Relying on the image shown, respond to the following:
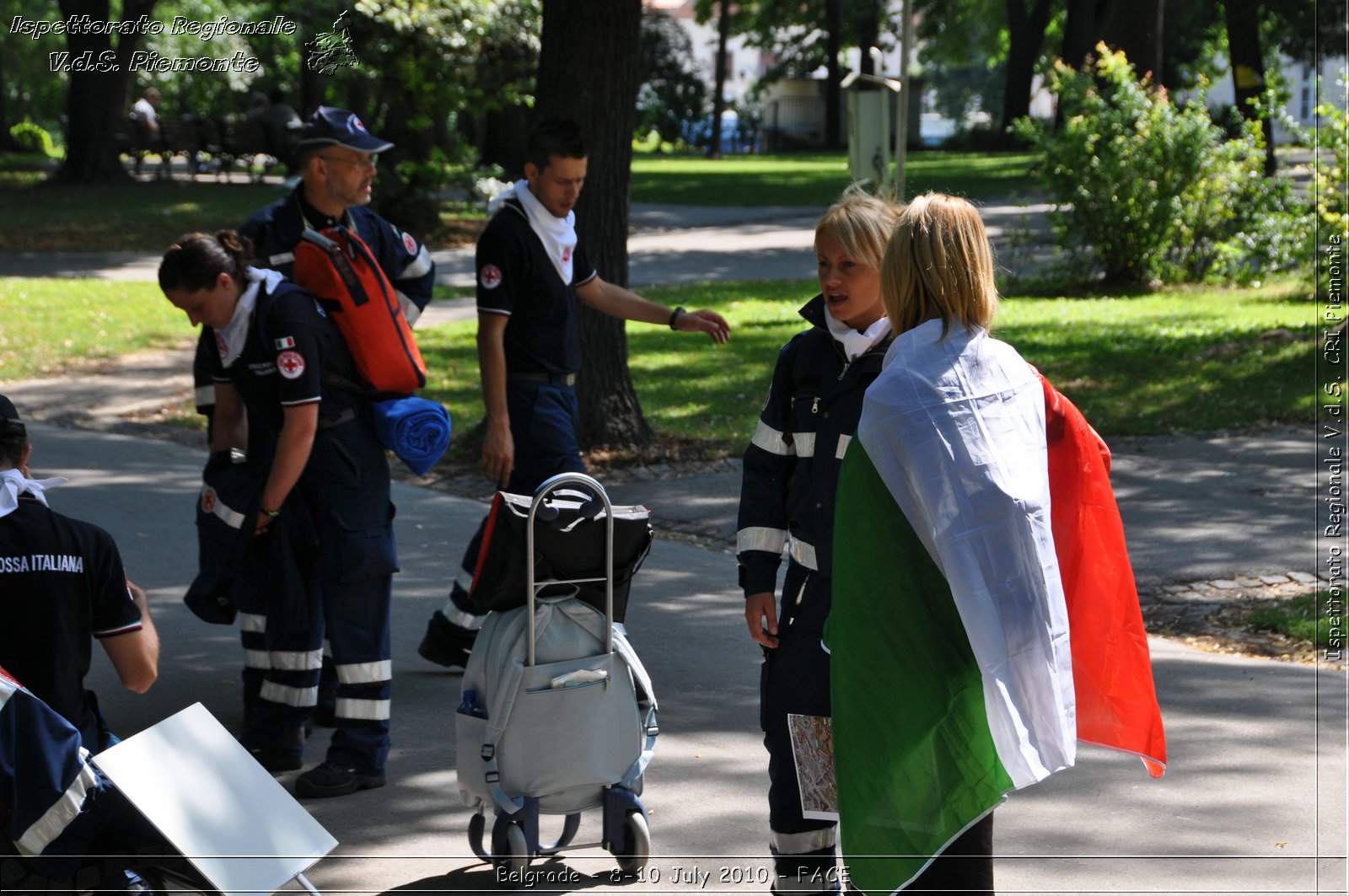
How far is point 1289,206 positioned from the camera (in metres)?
15.4

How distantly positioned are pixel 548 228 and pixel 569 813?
88.9 inches

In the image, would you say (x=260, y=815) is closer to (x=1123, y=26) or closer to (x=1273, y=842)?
(x=1273, y=842)

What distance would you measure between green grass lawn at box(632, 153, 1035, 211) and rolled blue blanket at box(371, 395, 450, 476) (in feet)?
66.4

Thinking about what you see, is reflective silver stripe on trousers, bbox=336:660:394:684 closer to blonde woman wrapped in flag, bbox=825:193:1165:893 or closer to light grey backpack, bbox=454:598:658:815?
light grey backpack, bbox=454:598:658:815

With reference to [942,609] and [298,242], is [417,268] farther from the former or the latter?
[942,609]

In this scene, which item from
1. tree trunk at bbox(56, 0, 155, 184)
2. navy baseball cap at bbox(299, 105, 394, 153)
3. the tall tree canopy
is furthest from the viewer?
the tall tree canopy

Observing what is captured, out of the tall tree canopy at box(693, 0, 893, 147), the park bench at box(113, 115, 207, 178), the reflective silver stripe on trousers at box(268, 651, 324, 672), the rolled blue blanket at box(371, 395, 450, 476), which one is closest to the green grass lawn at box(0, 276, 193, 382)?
the reflective silver stripe on trousers at box(268, 651, 324, 672)

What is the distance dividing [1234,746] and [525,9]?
663 inches

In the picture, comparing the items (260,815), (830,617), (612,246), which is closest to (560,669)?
(260,815)

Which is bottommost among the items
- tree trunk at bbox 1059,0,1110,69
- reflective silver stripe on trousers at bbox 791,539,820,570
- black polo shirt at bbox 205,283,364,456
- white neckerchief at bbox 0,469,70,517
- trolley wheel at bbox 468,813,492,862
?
trolley wheel at bbox 468,813,492,862

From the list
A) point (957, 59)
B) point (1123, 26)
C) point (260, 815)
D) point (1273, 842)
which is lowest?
point (1273, 842)

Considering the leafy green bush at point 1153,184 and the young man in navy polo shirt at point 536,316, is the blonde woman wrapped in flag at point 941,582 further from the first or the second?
the leafy green bush at point 1153,184

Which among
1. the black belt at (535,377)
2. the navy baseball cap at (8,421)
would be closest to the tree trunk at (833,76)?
the black belt at (535,377)

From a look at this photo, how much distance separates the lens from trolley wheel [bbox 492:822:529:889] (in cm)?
384
